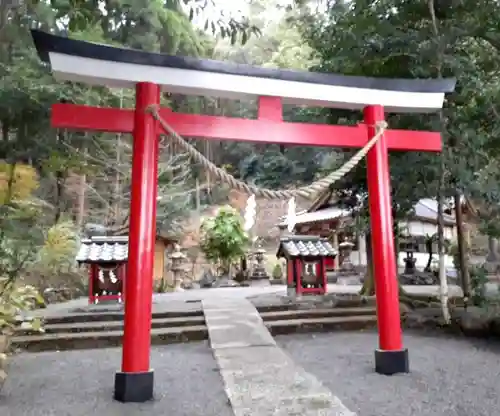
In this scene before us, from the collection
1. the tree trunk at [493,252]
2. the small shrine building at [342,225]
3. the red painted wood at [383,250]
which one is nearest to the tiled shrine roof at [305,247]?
the red painted wood at [383,250]

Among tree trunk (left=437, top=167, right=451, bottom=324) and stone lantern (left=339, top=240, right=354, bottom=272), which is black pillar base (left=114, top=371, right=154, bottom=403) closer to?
tree trunk (left=437, top=167, right=451, bottom=324)

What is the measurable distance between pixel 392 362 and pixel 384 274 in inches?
34.2

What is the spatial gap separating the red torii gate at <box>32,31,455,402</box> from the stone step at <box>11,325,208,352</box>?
2538mm

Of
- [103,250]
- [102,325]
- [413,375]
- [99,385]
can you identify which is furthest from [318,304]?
[99,385]

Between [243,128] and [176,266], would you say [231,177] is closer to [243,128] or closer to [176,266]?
[243,128]

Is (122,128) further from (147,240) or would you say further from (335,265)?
(335,265)

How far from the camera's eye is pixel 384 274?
422cm

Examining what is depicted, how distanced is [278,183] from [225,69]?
39.4ft

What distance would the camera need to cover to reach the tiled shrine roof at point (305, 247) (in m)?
8.81

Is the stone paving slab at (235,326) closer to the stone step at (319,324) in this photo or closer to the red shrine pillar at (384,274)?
the stone step at (319,324)

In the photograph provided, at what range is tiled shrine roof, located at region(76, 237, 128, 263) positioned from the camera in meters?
7.98

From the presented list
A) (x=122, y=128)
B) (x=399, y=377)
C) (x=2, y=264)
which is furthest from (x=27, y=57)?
(x=399, y=377)

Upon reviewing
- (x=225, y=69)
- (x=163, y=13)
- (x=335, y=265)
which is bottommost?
(x=335, y=265)

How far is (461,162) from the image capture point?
6500 mm
